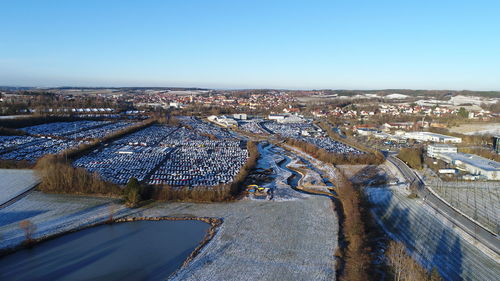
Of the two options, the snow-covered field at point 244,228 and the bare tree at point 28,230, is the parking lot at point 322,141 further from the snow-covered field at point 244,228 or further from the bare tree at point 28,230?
the bare tree at point 28,230

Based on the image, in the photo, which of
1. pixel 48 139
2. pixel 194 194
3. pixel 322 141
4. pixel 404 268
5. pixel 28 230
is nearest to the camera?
pixel 404 268

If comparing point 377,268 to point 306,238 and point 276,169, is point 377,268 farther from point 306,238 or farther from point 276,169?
point 276,169

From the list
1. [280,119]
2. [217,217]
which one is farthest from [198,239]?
[280,119]

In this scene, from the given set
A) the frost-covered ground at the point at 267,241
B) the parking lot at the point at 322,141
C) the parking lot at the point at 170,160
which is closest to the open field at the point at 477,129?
the parking lot at the point at 322,141

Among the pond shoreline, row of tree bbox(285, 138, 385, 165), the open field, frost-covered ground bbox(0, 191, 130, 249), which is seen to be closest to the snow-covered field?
frost-covered ground bbox(0, 191, 130, 249)

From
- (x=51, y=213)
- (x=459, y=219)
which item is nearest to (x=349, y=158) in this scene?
(x=459, y=219)

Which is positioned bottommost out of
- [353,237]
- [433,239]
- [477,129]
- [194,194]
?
[433,239]

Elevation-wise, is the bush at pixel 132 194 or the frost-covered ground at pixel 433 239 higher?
the bush at pixel 132 194

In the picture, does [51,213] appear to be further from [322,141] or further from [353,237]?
[322,141]
